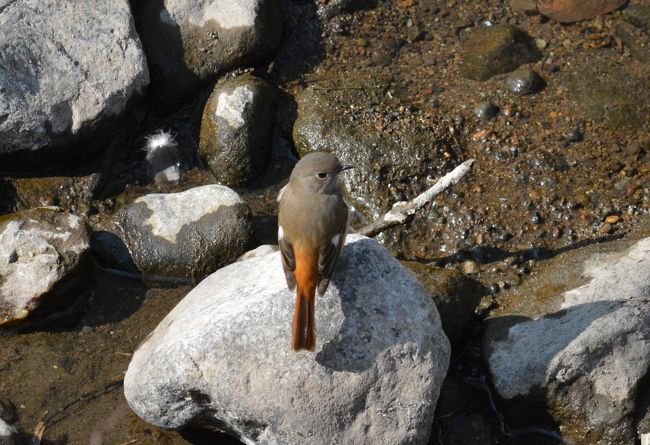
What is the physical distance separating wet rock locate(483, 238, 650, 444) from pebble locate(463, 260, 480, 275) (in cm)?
72

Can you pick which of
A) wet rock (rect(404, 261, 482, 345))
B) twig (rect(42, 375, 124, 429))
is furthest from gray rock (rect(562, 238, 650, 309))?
twig (rect(42, 375, 124, 429))

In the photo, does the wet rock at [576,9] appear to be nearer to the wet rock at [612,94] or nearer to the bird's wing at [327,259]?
the wet rock at [612,94]

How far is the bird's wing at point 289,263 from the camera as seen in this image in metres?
4.98

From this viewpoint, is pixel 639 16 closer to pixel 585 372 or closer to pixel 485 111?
pixel 485 111

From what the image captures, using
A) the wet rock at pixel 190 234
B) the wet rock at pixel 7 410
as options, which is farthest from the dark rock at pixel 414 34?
the wet rock at pixel 7 410

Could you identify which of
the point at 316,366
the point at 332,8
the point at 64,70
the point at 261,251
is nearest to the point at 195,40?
the point at 64,70

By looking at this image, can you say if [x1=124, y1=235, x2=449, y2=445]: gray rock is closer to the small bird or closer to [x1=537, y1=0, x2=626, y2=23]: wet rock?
the small bird

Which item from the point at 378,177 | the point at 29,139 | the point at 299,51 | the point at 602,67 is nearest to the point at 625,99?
the point at 602,67

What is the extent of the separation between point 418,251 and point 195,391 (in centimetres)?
228

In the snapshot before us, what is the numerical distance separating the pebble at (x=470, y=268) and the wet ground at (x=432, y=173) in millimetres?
32

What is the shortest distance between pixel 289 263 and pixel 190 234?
66.0 inches

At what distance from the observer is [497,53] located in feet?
24.8

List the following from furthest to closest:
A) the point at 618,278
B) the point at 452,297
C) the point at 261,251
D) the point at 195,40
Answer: the point at 195,40 < the point at 261,251 < the point at 452,297 < the point at 618,278

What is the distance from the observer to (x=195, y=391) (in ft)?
16.6
